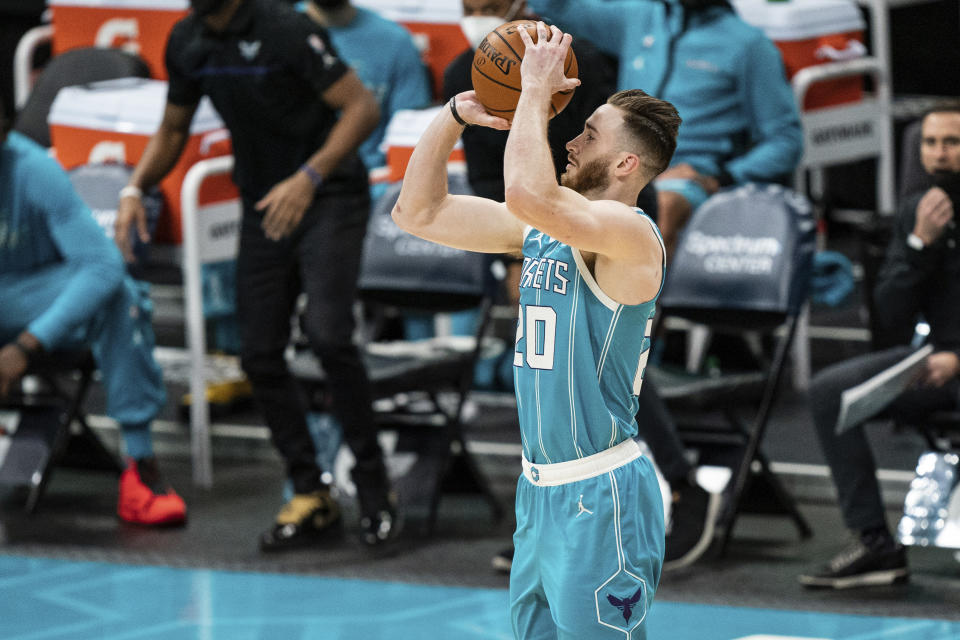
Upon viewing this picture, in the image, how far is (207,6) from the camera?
5496mm

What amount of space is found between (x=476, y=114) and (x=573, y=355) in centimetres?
52

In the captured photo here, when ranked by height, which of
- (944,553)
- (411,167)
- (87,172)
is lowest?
(944,553)

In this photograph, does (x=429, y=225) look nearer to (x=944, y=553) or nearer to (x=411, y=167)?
(x=411, y=167)

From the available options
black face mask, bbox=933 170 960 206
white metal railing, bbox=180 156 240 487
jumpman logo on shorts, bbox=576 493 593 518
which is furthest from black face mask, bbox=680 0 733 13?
jumpman logo on shorts, bbox=576 493 593 518

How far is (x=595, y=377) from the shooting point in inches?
126

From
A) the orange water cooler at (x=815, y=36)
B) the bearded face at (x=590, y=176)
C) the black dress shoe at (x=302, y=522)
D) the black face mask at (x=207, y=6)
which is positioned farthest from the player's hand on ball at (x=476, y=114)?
the orange water cooler at (x=815, y=36)

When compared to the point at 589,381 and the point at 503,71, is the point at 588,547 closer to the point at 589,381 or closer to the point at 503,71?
the point at 589,381

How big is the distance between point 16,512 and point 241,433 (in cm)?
113

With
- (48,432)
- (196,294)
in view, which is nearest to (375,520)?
(196,294)

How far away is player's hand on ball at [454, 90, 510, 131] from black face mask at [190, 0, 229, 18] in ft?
8.07

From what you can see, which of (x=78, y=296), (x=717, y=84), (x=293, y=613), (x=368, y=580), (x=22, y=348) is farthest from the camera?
(x=717, y=84)

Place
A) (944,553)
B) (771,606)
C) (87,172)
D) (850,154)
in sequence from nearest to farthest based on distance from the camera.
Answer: (771,606), (944,553), (87,172), (850,154)

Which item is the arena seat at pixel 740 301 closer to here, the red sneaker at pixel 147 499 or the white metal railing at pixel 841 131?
the white metal railing at pixel 841 131

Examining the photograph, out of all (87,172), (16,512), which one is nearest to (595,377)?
(16,512)
